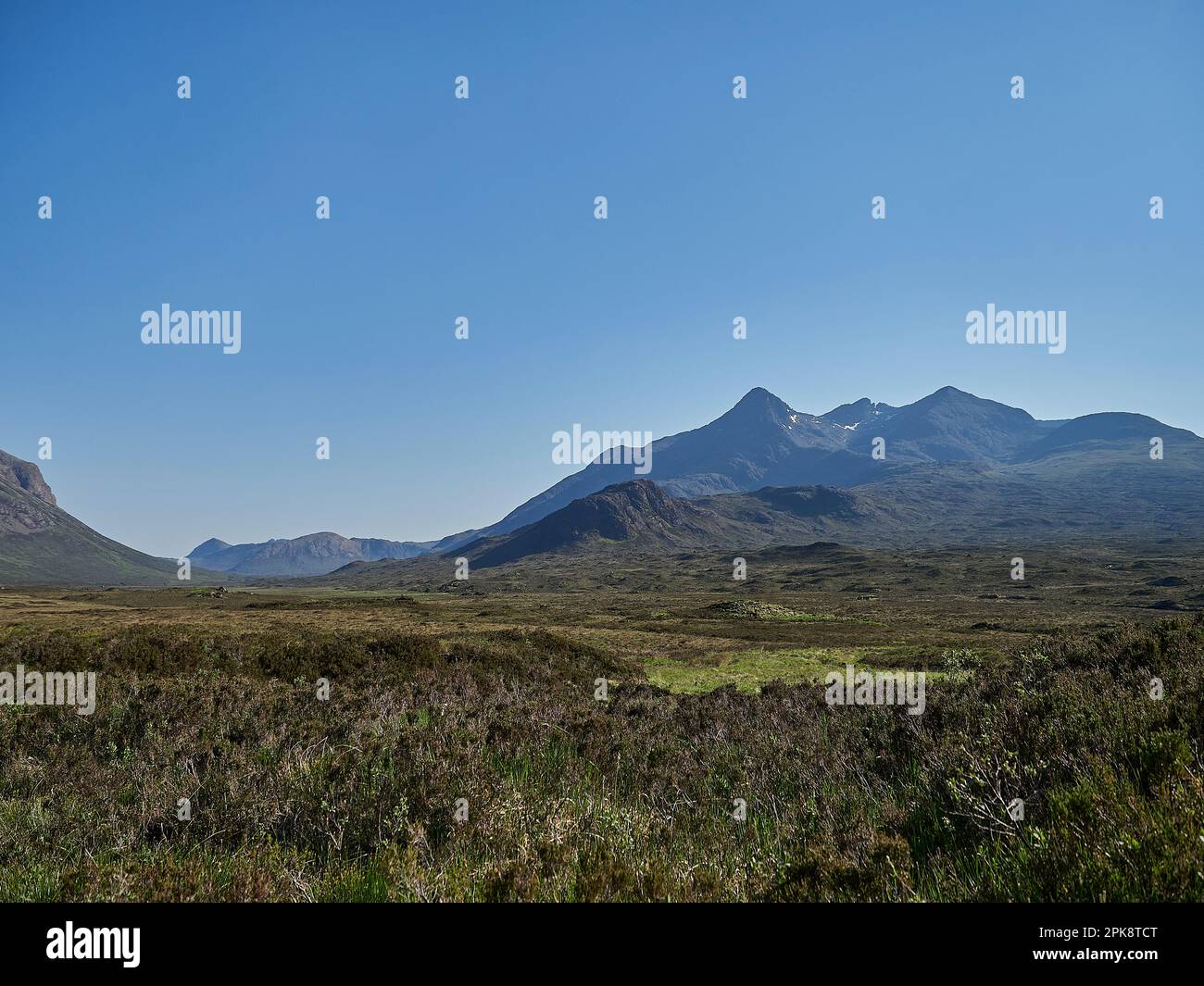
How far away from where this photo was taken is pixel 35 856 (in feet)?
15.1

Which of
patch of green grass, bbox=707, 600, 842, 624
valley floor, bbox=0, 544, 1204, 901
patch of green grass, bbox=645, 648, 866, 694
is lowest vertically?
patch of green grass, bbox=707, 600, 842, 624

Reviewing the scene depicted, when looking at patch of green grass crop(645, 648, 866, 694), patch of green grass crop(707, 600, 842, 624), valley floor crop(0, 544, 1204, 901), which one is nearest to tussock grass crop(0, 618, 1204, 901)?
valley floor crop(0, 544, 1204, 901)

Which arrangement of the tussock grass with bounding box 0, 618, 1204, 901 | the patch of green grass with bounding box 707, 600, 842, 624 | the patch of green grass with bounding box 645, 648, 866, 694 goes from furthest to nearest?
the patch of green grass with bounding box 707, 600, 842, 624 < the patch of green grass with bounding box 645, 648, 866, 694 < the tussock grass with bounding box 0, 618, 1204, 901

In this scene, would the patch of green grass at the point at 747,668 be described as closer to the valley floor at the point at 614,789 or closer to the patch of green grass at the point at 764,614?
the valley floor at the point at 614,789

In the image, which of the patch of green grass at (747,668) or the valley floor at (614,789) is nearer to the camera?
the valley floor at (614,789)

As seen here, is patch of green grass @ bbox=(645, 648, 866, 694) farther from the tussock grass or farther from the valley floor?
the tussock grass

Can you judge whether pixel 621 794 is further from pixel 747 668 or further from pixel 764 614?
pixel 764 614

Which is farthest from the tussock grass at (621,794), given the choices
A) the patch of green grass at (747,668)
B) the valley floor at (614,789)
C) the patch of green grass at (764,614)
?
the patch of green grass at (764,614)

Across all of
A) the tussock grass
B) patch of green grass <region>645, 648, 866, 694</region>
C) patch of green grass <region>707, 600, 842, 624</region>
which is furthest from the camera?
patch of green grass <region>707, 600, 842, 624</region>

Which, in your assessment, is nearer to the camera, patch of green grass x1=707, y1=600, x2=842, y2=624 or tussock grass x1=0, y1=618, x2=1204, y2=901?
tussock grass x1=0, y1=618, x2=1204, y2=901

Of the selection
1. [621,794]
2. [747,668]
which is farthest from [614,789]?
[747,668]
